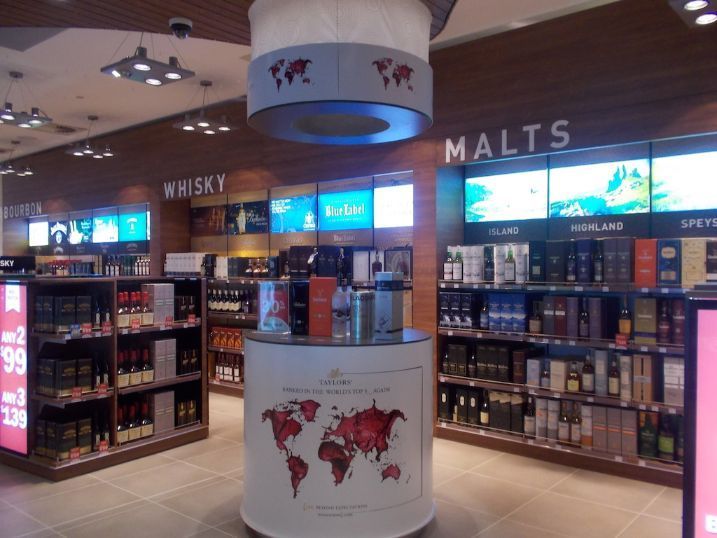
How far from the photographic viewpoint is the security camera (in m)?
4.37

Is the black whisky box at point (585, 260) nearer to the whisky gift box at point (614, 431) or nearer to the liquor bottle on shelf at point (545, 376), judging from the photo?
the liquor bottle on shelf at point (545, 376)

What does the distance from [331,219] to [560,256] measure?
3.18 m

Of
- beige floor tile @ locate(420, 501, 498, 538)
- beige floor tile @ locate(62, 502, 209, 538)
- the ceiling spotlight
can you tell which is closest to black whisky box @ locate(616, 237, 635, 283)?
beige floor tile @ locate(420, 501, 498, 538)

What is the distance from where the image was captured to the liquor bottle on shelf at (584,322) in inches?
193

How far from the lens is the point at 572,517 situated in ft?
12.6

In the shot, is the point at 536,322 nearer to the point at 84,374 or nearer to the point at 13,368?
the point at 84,374

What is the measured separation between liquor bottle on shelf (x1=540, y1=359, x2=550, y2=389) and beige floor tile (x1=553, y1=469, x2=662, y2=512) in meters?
0.77

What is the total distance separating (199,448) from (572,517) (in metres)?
3.27

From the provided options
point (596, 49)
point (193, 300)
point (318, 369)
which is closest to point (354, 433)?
point (318, 369)

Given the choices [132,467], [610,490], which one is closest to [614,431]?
[610,490]

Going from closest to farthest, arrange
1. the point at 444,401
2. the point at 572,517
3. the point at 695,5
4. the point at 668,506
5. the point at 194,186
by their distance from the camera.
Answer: the point at 695,5, the point at 572,517, the point at 668,506, the point at 444,401, the point at 194,186

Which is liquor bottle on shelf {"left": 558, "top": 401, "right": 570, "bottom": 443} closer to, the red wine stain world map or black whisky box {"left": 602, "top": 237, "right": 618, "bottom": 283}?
black whisky box {"left": 602, "top": 237, "right": 618, "bottom": 283}

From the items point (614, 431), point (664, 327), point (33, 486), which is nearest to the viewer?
point (33, 486)

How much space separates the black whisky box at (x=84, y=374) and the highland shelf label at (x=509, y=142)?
145 inches
